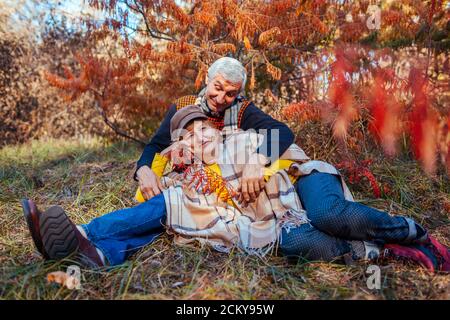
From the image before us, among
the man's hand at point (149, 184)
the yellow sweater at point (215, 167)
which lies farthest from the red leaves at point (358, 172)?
the man's hand at point (149, 184)

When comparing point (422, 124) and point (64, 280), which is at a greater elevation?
point (422, 124)

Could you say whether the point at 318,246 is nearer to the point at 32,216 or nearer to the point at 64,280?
the point at 64,280

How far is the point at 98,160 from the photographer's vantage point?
4.38 metres

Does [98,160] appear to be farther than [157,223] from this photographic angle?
Yes

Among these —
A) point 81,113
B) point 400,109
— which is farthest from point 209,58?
point 81,113

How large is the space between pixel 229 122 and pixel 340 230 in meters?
0.90

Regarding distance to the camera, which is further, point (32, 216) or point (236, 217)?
point (236, 217)

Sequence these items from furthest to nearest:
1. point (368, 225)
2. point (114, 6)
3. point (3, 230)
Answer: point (114, 6) < point (3, 230) < point (368, 225)

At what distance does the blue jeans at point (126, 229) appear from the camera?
197 centimetres

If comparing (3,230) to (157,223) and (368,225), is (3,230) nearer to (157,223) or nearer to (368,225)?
(157,223)

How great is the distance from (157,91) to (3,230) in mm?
2165

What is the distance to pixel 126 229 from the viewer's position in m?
2.05

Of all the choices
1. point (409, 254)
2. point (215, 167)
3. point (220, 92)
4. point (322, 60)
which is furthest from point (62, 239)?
point (322, 60)
